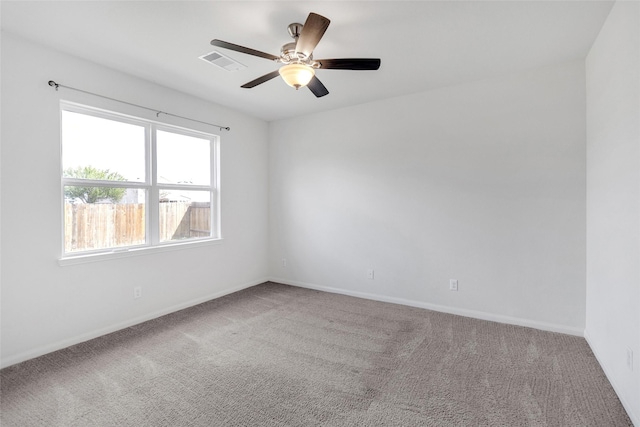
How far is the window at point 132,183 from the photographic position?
2.75 meters

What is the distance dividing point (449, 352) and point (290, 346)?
4.56 feet

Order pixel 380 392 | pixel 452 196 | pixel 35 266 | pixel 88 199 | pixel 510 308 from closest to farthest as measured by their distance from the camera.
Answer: pixel 380 392 → pixel 35 266 → pixel 88 199 → pixel 510 308 → pixel 452 196

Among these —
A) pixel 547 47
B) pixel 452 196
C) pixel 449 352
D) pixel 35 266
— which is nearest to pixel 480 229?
pixel 452 196

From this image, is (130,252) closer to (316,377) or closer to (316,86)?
(316,377)

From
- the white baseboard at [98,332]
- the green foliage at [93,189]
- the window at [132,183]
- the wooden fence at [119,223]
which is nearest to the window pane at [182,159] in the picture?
the window at [132,183]

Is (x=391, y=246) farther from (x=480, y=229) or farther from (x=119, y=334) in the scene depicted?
(x=119, y=334)

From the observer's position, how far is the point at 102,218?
2.94m

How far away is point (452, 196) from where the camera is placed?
3395mm

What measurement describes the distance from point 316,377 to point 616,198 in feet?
8.04

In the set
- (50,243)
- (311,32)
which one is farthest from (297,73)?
(50,243)

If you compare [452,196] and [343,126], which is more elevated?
[343,126]

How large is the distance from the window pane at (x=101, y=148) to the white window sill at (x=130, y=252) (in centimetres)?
75

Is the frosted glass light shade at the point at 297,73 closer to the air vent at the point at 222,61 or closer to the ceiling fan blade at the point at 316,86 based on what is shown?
the ceiling fan blade at the point at 316,86

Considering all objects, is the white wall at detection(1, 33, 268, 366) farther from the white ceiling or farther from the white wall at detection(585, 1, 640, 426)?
the white wall at detection(585, 1, 640, 426)
